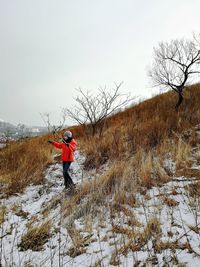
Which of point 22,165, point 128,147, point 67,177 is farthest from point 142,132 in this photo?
point 22,165

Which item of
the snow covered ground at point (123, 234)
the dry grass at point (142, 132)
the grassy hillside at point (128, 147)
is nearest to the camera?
the snow covered ground at point (123, 234)

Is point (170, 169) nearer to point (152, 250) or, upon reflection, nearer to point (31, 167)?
point (152, 250)

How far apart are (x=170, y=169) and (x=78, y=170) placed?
2.91 meters

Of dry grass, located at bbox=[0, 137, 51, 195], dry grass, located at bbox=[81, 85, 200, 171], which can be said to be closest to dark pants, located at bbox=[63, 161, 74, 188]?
dry grass, located at bbox=[0, 137, 51, 195]

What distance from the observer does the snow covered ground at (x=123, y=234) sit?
3.78m

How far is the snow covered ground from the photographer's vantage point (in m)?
3.78

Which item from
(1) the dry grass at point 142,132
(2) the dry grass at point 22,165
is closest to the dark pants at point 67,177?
(2) the dry grass at point 22,165

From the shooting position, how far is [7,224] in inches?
221

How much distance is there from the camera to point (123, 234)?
4184 millimetres

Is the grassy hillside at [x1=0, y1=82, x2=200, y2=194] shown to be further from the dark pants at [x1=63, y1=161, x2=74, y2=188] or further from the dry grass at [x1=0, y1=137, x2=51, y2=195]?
the dark pants at [x1=63, y1=161, x2=74, y2=188]

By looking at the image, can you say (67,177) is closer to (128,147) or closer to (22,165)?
(22,165)

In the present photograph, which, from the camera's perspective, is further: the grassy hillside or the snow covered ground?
the grassy hillside

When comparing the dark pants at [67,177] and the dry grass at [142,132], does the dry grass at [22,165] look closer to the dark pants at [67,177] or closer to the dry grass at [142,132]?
the dark pants at [67,177]

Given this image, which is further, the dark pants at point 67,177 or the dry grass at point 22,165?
the dry grass at point 22,165
